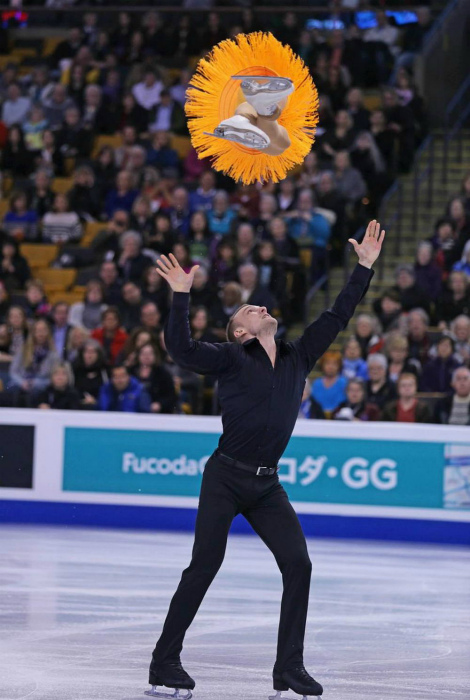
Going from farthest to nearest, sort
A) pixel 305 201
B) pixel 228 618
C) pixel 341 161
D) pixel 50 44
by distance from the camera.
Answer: pixel 50 44 → pixel 341 161 → pixel 305 201 → pixel 228 618

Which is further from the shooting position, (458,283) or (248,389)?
(458,283)

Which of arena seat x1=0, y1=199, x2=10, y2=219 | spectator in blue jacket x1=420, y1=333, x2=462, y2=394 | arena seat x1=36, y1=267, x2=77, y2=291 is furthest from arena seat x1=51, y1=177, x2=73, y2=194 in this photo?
spectator in blue jacket x1=420, y1=333, x2=462, y2=394

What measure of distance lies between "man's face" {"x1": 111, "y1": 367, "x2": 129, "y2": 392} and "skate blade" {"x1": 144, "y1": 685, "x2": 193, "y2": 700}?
6.81 metres

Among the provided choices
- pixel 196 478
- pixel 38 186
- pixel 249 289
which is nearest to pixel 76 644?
pixel 196 478

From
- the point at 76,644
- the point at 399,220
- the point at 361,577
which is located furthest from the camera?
the point at 399,220

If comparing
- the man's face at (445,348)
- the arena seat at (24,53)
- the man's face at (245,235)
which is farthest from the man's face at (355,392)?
the arena seat at (24,53)

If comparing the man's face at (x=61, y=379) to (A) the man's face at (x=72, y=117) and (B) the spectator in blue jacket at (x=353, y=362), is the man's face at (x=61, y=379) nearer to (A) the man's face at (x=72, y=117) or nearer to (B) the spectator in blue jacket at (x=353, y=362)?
(B) the spectator in blue jacket at (x=353, y=362)

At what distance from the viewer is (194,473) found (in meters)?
12.1

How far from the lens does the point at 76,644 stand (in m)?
7.29

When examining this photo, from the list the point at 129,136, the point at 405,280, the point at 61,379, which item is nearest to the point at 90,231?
the point at 129,136

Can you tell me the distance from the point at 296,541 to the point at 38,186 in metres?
11.9

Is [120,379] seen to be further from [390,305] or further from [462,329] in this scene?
[462,329]

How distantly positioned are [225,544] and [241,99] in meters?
1.99

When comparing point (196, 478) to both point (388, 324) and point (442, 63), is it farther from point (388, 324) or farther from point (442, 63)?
point (442, 63)
